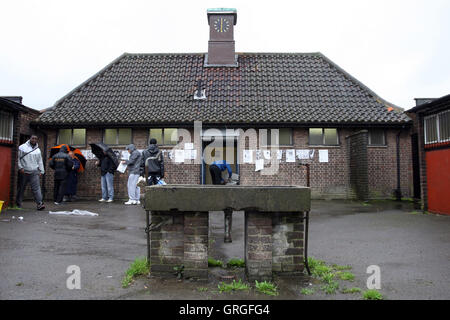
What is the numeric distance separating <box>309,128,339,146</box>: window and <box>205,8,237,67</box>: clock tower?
5804 mm

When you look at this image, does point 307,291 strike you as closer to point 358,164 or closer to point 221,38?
point 358,164

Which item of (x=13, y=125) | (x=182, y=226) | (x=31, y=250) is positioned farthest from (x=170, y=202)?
(x=13, y=125)

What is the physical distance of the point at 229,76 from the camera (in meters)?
17.4

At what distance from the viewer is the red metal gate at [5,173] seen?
33.0 feet

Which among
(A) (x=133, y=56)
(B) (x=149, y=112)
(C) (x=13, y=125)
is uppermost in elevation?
(A) (x=133, y=56)

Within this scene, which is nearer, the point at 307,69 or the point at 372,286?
the point at 372,286

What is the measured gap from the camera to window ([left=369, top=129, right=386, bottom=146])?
49.7 feet

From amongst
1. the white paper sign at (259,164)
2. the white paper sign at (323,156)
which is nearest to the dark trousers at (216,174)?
the white paper sign at (259,164)

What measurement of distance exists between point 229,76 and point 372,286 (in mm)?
14585

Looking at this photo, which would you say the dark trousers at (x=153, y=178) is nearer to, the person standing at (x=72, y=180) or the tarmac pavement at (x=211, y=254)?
the tarmac pavement at (x=211, y=254)

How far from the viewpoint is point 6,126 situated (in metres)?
10.3

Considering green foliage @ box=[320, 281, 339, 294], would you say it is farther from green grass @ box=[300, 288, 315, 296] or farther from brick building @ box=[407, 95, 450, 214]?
brick building @ box=[407, 95, 450, 214]
